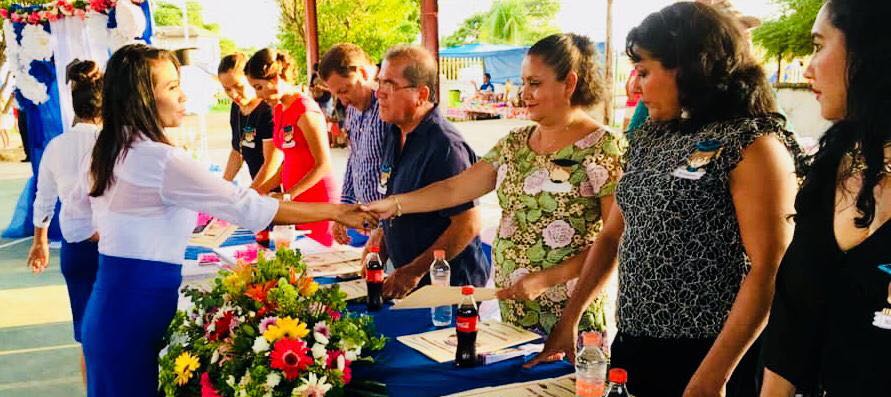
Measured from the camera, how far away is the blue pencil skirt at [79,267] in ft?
9.95

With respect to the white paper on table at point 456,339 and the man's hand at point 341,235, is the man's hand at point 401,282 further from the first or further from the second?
the man's hand at point 341,235

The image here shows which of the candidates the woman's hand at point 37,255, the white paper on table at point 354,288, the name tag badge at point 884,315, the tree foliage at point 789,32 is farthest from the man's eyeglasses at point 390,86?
the tree foliage at point 789,32

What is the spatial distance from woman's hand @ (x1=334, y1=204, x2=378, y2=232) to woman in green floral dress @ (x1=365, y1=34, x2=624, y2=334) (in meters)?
0.51

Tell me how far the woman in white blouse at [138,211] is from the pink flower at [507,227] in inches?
30.3

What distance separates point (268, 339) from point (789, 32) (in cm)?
1105

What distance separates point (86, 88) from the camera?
3109 millimetres

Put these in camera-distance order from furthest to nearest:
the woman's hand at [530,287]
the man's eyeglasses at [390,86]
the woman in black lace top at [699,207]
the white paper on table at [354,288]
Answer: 1. the man's eyeglasses at [390,86]
2. the white paper on table at [354,288]
3. the woman's hand at [530,287]
4. the woman in black lace top at [699,207]

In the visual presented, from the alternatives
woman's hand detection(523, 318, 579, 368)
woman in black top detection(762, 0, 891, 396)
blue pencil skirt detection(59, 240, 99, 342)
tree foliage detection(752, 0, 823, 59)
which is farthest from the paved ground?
tree foliage detection(752, 0, 823, 59)

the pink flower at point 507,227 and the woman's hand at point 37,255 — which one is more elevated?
the pink flower at point 507,227

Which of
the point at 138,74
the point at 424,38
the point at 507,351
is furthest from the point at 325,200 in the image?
the point at 424,38

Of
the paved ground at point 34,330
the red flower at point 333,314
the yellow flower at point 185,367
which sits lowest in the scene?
the paved ground at point 34,330

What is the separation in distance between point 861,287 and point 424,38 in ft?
22.3

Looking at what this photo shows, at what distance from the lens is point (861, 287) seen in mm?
992

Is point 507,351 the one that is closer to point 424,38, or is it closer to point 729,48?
point 729,48
